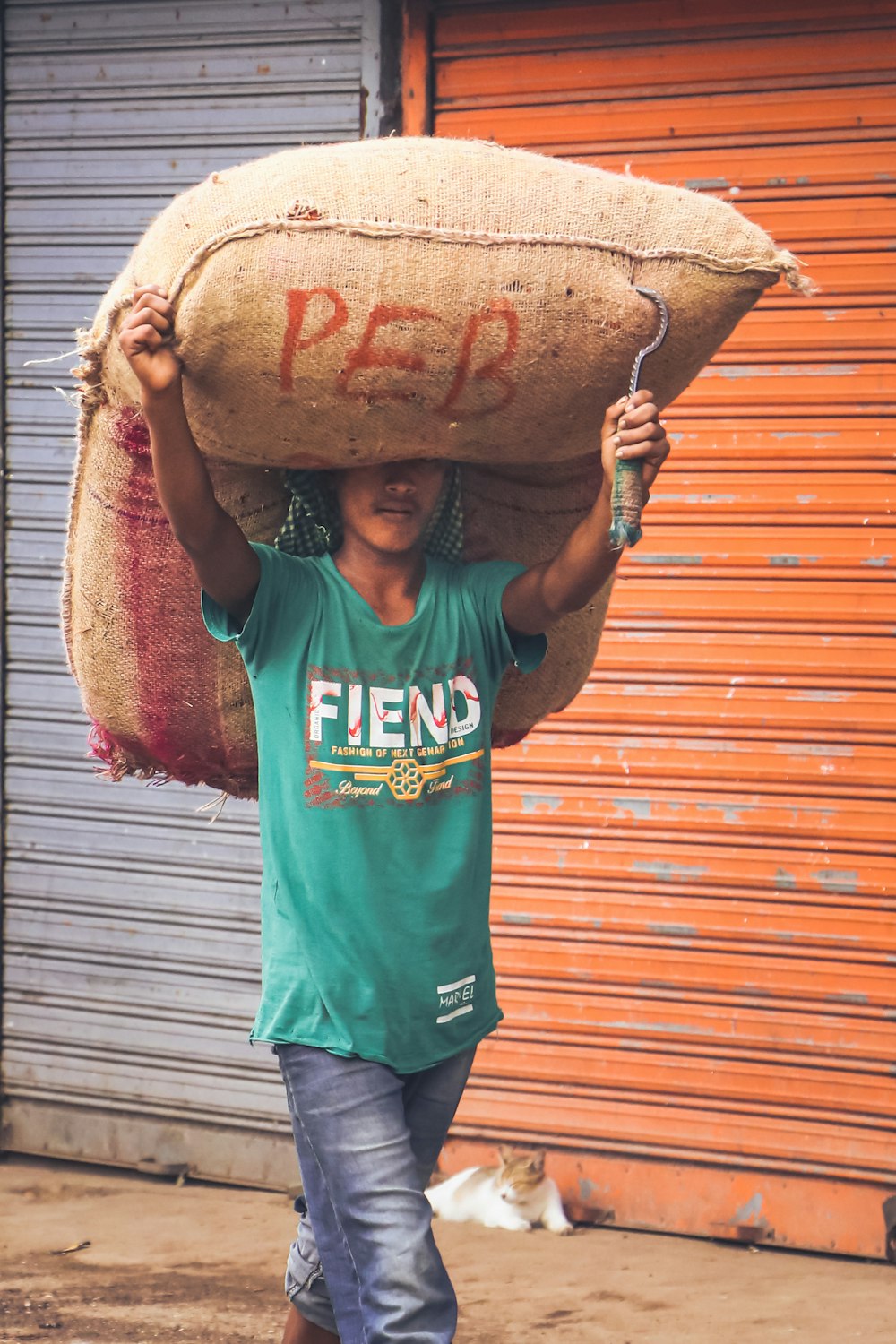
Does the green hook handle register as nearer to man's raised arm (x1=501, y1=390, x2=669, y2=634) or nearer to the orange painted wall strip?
man's raised arm (x1=501, y1=390, x2=669, y2=634)

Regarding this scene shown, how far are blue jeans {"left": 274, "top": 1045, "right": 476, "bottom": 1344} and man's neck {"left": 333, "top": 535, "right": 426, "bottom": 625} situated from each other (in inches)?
28.4

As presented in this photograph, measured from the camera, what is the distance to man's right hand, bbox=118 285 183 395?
7.22ft

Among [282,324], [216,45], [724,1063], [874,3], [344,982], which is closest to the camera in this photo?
[282,324]

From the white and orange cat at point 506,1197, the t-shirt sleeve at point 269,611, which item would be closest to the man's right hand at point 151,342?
the t-shirt sleeve at point 269,611

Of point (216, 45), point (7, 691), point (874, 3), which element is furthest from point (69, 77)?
point (874, 3)

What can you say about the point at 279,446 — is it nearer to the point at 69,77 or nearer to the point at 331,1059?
the point at 331,1059

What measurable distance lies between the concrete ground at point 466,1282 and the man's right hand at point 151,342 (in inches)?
100

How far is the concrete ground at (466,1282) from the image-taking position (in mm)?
3838

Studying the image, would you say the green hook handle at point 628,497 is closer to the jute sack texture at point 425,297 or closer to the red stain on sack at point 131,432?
the jute sack texture at point 425,297

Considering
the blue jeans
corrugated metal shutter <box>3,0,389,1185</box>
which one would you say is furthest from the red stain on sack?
corrugated metal shutter <box>3,0,389,1185</box>

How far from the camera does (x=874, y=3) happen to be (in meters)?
4.12

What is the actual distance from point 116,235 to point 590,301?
292 cm

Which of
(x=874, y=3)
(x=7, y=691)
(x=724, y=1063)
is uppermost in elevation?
(x=874, y=3)

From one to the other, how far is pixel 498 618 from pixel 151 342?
2.58 feet
